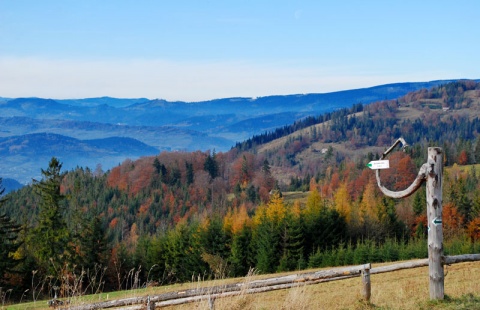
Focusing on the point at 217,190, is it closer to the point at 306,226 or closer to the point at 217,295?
the point at 306,226

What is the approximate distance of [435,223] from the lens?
10.3m

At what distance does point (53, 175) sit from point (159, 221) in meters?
92.6

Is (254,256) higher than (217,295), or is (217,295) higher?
(217,295)

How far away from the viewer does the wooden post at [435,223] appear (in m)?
10.3

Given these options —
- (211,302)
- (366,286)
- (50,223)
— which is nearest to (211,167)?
(50,223)

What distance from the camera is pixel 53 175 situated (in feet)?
164

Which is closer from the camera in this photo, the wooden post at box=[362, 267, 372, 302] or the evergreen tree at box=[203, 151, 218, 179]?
the wooden post at box=[362, 267, 372, 302]

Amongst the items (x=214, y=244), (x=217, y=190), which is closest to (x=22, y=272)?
(x=214, y=244)

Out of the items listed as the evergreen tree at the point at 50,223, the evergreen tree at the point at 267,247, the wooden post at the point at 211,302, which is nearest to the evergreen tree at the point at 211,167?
the evergreen tree at the point at 267,247

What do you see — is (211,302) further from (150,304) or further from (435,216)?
(435,216)

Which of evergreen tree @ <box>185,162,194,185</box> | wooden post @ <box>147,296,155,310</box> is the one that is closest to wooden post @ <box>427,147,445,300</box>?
wooden post @ <box>147,296,155,310</box>

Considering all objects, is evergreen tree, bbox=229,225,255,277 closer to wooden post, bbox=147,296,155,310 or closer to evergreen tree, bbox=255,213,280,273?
evergreen tree, bbox=255,213,280,273

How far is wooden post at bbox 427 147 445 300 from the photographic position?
10281 millimetres

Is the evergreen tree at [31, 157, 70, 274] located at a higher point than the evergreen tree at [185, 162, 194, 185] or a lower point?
higher
